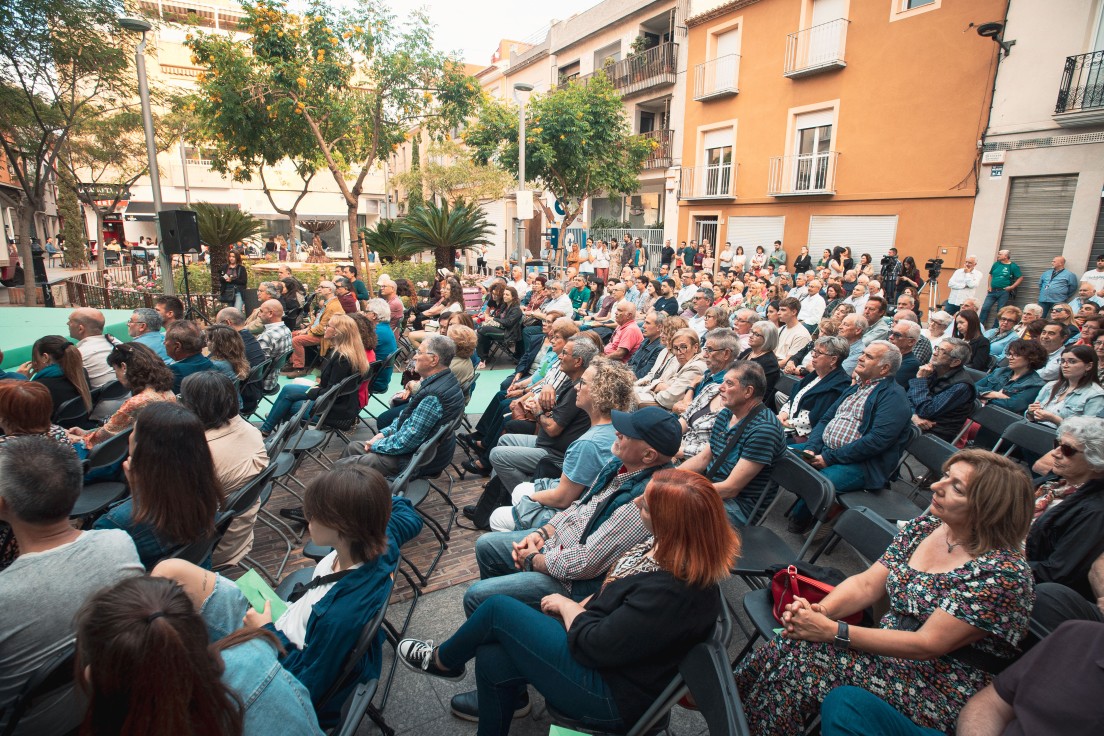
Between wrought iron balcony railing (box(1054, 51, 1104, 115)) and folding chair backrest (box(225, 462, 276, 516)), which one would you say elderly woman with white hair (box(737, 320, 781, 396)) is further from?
wrought iron balcony railing (box(1054, 51, 1104, 115))

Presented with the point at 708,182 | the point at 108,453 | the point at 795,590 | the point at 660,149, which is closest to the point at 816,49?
the point at 708,182

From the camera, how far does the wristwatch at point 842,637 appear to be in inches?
79.0

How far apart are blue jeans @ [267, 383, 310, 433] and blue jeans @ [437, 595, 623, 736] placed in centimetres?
347

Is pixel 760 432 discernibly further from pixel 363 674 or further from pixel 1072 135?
pixel 1072 135

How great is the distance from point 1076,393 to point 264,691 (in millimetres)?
5401

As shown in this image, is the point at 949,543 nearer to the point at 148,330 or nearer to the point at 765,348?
the point at 765,348

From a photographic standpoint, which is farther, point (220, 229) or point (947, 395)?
point (220, 229)

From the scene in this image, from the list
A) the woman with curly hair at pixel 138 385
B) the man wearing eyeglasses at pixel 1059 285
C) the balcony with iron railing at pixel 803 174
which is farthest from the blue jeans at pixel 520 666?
the balcony with iron railing at pixel 803 174

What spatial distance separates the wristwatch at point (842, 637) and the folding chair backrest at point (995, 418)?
3093 millimetres

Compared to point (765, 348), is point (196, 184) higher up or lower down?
higher up

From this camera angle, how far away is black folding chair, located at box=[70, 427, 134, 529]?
3400mm

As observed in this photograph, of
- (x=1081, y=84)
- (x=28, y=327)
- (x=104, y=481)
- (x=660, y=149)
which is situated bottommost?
(x=104, y=481)

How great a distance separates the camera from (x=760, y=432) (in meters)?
3.27

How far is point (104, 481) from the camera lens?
3.62 metres
